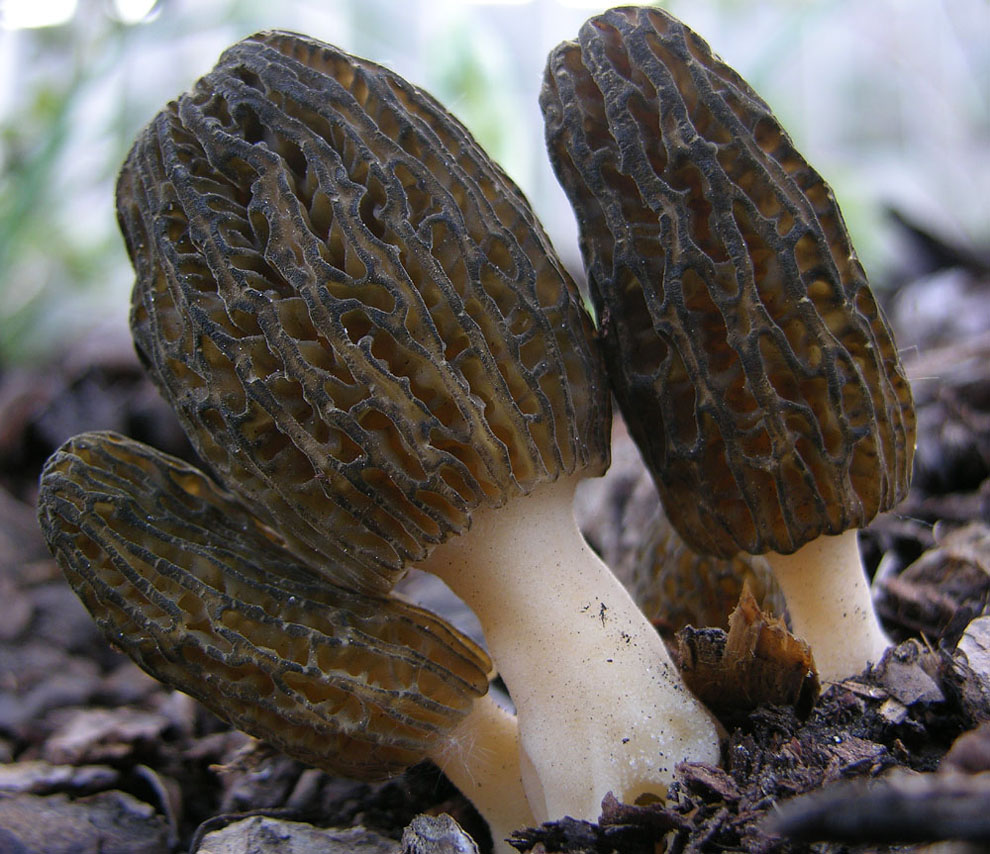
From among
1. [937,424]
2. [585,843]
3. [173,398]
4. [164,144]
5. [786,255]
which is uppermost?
[164,144]

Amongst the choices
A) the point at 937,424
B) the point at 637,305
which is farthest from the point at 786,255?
the point at 937,424

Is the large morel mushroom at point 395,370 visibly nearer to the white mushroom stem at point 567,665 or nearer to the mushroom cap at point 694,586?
the white mushroom stem at point 567,665

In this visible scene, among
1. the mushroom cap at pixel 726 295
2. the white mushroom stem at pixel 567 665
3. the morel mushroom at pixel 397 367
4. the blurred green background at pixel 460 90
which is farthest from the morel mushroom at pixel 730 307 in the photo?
the blurred green background at pixel 460 90

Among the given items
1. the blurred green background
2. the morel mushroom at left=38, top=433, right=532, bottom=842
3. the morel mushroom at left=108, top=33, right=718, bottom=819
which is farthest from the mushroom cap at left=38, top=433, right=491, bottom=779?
the blurred green background

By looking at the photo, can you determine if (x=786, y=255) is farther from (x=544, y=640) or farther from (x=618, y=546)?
(x=618, y=546)

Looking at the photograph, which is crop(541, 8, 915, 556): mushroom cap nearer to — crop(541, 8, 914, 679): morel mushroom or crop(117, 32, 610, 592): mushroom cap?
crop(541, 8, 914, 679): morel mushroom

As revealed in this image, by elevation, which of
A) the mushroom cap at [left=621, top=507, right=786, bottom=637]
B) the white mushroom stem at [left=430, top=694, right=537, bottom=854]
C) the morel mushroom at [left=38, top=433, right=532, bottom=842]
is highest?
the morel mushroom at [left=38, top=433, right=532, bottom=842]

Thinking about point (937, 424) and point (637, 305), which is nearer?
point (637, 305)

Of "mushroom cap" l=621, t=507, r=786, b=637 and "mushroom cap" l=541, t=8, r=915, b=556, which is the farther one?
"mushroom cap" l=621, t=507, r=786, b=637

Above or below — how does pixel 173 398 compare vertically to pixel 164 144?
below
